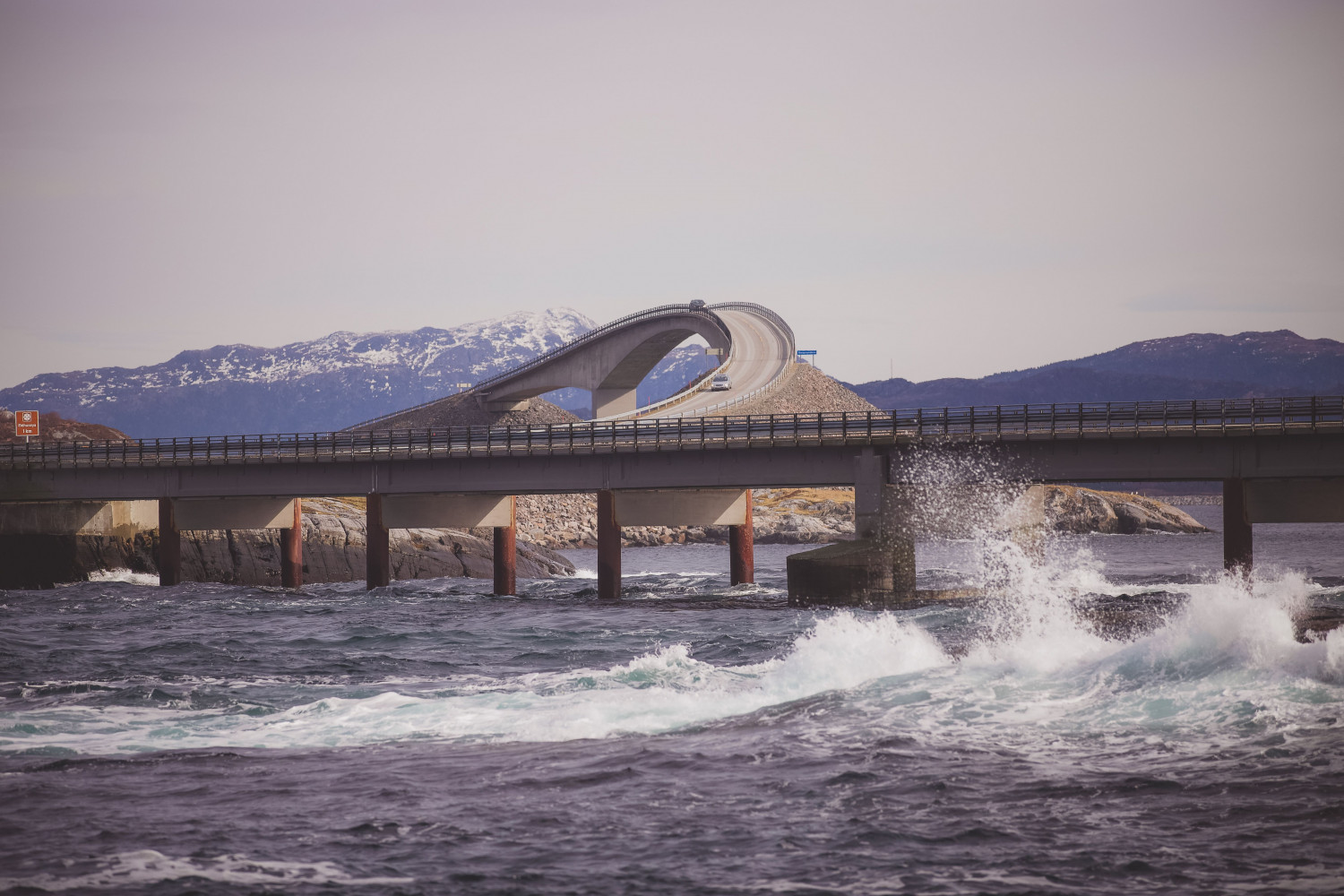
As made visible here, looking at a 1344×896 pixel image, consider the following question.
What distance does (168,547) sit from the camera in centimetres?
6269

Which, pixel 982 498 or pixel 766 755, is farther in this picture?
pixel 982 498

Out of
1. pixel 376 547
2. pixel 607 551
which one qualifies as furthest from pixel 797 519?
pixel 607 551

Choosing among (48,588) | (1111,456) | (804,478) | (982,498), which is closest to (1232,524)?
(1111,456)

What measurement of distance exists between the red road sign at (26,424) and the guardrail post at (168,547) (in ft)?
66.2

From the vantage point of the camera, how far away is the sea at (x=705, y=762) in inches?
543

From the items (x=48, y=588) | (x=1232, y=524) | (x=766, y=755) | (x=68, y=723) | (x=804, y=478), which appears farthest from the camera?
(x=48, y=588)

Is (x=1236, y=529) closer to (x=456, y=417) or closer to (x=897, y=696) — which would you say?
(x=897, y=696)

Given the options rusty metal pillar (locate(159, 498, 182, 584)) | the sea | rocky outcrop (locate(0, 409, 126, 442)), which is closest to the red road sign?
rusty metal pillar (locate(159, 498, 182, 584))

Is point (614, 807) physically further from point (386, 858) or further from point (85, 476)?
point (85, 476)

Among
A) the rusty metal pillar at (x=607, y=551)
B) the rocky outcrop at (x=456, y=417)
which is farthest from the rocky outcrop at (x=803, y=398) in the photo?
the rusty metal pillar at (x=607, y=551)

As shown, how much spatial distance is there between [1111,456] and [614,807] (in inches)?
1505

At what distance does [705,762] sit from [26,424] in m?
74.4

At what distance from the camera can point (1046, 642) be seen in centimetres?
2559

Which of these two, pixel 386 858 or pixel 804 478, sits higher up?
pixel 804 478
